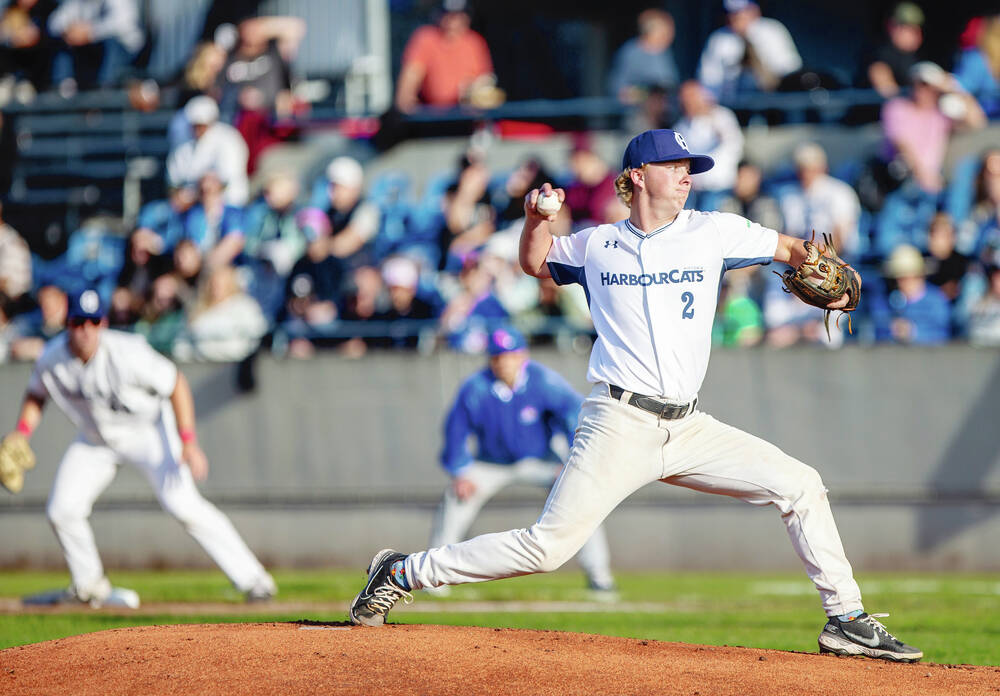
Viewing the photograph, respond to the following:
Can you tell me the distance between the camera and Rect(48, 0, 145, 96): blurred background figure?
17719 mm

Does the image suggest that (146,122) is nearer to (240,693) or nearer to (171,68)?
(171,68)

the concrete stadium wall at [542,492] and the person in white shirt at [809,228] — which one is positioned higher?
the person in white shirt at [809,228]

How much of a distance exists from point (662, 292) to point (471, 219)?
8.28 meters

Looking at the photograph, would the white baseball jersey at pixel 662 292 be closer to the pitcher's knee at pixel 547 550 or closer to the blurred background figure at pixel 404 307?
the pitcher's knee at pixel 547 550

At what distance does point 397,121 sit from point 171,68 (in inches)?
170

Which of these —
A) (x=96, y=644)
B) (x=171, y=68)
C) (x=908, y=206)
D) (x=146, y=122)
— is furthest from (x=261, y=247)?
(x=96, y=644)

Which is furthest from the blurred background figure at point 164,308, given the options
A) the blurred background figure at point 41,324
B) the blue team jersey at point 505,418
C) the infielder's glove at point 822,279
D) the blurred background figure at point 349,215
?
the infielder's glove at point 822,279

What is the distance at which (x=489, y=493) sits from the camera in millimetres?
11906

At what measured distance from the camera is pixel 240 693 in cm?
566

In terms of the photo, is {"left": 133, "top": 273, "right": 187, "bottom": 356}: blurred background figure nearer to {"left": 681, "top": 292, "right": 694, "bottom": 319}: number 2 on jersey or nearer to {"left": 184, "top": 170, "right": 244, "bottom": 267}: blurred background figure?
{"left": 184, "top": 170, "right": 244, "bottom": 267}: blurred background figure

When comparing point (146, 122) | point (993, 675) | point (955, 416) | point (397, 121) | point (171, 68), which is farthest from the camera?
point (171, 68)

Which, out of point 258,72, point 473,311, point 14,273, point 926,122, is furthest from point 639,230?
point 258,72

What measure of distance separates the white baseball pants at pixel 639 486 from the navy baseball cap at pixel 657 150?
110 cm

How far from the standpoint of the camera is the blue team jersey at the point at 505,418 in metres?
11.4
